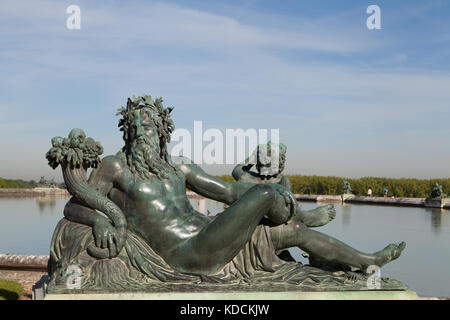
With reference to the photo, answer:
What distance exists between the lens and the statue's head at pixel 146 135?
450 cm

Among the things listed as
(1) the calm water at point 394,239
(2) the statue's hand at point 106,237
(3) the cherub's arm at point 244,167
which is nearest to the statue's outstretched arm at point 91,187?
(2) the statue's hand at point 106,237

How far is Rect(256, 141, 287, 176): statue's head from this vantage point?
4.93 m

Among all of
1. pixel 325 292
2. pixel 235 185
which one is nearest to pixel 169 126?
pixel 235 185

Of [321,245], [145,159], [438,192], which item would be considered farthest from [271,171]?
[438,192]

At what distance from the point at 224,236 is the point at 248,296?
539mm

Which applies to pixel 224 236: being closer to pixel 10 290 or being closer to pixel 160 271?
pixel 160 271

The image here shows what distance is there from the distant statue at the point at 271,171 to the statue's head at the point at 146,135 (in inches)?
34.4

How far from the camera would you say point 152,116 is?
4.61 m

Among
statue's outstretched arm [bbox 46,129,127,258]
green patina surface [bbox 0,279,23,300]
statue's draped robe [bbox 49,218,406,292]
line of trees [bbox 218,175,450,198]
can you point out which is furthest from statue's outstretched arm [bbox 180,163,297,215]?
line of trees [bbox 218,175,450,198]

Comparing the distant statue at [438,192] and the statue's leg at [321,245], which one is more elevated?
the statue's leg at [321,245]

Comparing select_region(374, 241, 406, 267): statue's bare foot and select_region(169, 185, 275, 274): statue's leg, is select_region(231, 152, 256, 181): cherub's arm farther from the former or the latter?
select_region(374, 241, 406, 267): statue's bare foot

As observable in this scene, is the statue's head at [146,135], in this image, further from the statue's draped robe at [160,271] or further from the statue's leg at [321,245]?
the statue's leg at [321,245]

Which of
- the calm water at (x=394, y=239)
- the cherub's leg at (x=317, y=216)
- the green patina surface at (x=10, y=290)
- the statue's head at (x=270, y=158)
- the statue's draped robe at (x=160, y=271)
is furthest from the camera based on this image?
the calm water at (x=394, y=239)
